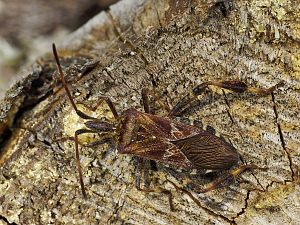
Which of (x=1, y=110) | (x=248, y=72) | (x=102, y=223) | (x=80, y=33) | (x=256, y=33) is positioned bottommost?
(x=102, y=223)

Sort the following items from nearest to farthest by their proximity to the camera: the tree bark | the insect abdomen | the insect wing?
the tree bark
the insect abdomen
the insect wing

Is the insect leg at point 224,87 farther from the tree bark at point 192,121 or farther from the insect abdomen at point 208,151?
the insect abdomen at point 208,151

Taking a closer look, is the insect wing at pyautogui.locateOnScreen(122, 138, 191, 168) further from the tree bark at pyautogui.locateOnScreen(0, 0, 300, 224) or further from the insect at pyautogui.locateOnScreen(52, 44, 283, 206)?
the tree bark at pyautogui.locateOnScreen(0, 0, 300, 224)

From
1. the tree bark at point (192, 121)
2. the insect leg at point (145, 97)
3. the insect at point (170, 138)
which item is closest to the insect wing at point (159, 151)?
the insect at point (170, 138)

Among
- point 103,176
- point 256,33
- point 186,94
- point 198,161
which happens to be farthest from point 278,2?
point 103,176

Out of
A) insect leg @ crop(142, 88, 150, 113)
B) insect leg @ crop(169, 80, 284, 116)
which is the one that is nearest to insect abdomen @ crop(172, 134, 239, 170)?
insect leg @ crop(169, 80, 284, 116)

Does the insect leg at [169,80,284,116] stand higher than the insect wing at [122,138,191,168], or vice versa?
the insect leg at [169,80,284,116]

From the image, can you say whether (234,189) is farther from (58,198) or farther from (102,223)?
(58,198)

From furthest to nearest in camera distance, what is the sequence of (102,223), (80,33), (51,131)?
(80,33) → (51,131) → (102,223)
